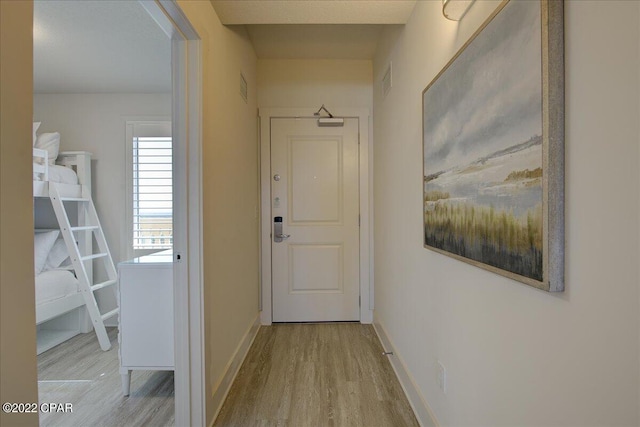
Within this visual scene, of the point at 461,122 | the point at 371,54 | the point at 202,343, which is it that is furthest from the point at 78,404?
the point at 371,54

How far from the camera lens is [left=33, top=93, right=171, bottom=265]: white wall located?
310 cm

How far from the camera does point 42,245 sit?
269 centimetres

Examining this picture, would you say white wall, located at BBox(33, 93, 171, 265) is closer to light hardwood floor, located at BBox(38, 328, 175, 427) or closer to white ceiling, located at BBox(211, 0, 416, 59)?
light hardwood floor, located at BBox(38, 328, 175, 427)

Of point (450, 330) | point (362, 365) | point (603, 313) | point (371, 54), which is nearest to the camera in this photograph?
point (603, 313)

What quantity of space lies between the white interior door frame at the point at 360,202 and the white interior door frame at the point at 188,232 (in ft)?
4.78

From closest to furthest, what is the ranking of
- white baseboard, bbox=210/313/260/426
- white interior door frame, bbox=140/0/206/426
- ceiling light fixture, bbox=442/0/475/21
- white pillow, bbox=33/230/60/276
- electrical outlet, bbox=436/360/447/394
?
ceiling light fixture, bbox=442/0/475/21 < electrical outlet, bbox=436/360/447/394 < white interior door frame, bbox=140/0/206/426 < white baseboard, bbox=210/313/260/426 < white pillow, bbox=33/230/60/276

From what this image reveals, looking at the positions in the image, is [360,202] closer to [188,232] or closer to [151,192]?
[188,232]

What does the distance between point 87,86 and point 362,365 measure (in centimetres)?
365

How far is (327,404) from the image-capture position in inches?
69.6

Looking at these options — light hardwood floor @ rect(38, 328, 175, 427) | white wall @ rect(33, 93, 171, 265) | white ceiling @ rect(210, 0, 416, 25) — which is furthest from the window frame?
white ceiling @ rect(210, 0, 416, 25)

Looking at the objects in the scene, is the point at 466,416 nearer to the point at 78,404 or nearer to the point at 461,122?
the point at 461,122

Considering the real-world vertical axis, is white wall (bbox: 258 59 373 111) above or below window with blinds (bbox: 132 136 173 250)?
above

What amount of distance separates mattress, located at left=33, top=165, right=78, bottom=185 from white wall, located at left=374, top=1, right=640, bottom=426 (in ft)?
10.6

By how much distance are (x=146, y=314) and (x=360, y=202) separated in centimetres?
205
